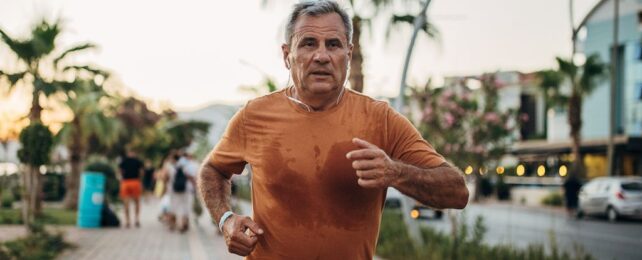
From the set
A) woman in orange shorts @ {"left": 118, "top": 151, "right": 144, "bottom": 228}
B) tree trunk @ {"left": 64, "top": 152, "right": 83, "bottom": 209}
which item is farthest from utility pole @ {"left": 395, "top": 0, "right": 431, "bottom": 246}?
tree trunk @ {"left": 64, "top": 152, "right": 83, "bottom": 209}

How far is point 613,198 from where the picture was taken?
92.7ft

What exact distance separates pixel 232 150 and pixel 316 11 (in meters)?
0.61

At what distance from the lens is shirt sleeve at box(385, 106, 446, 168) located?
261cm

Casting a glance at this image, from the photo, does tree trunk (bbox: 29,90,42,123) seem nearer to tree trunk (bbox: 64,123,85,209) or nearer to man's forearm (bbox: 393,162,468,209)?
tree trunk (bbox: 64,123,85,209)

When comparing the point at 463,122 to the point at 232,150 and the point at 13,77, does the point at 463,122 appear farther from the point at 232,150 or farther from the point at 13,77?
the point at 232,150

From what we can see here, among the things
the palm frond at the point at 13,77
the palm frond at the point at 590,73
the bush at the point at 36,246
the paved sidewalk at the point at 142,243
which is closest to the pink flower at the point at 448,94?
the paved sidewalk at the point at 142,243

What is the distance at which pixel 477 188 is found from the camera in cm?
4731

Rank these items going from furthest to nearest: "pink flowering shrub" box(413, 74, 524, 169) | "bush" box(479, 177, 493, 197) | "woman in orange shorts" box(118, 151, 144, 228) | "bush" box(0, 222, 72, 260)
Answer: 1. "bush" box(479, 177, 493, 197)
2. "pink flowering shrub" box(413, 74, 524, 169)
3. "woman in orange shorts" box(118, 151, 144, 228)
4. "bush" box(0, 222, 72, 260)

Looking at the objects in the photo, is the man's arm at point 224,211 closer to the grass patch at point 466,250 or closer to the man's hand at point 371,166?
the man's hand at point 371,166

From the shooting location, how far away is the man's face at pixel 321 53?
2.72 m

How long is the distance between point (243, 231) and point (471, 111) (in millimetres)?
27177

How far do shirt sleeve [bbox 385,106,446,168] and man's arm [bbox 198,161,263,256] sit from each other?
0.53m

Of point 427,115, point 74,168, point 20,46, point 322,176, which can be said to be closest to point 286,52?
point 322,176

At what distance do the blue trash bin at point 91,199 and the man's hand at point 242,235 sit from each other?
1544 cm
